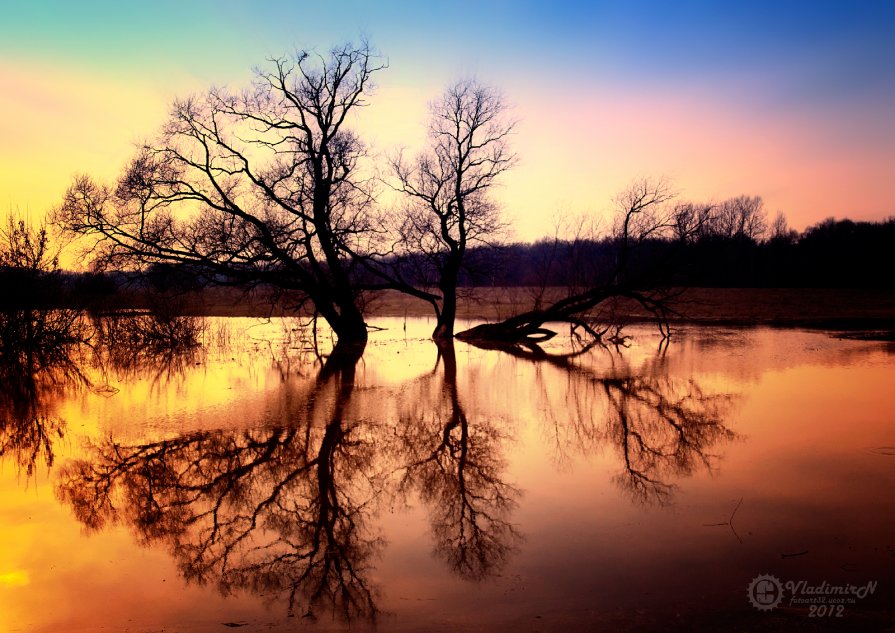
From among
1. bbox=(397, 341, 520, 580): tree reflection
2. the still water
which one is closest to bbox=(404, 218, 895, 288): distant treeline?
the still water

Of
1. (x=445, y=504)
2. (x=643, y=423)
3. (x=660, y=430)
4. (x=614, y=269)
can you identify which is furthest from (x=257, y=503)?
(x=614, y=269)

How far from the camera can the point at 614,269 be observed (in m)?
30.1

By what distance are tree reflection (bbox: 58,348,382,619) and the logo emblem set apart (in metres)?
2.70

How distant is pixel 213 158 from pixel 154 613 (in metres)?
19.7

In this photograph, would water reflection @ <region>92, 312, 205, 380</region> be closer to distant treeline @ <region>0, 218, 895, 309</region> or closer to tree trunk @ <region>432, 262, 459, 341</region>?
distant treeline @ <region>0, 218, 895, 309</region>

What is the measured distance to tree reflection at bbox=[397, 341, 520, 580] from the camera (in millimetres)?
6023

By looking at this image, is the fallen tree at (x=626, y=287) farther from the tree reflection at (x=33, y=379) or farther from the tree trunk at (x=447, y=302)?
the tree reflection at (x=33, y=379)

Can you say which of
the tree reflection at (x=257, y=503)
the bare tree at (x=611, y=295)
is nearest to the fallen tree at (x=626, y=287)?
the bare tree at (x=611, y=295)

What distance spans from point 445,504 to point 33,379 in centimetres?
1366

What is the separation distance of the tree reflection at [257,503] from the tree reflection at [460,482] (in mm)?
596

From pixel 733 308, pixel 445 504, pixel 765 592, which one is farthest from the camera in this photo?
pixel 733 308

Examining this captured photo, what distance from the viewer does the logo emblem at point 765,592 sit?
4.89 m

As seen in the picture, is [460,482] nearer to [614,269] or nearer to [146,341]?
[146,341]

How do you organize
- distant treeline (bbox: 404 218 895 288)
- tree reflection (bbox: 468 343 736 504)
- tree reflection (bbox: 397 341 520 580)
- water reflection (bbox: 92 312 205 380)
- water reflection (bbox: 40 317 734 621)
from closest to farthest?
water reflection (bbox: 40 317 734 621)
tree reflection (bbox: 397 341 520 580)
tree reflection (bbox: 468 343 736 504)
water reflection (bbox: 92 312 205 380)
distant treeline (bbox: 404 218 895 288)
